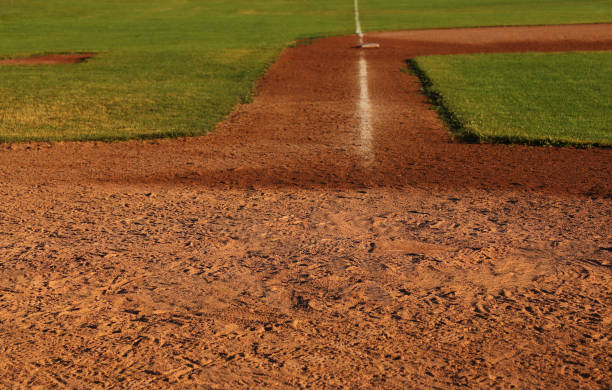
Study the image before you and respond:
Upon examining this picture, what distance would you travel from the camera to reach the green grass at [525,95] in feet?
30.3

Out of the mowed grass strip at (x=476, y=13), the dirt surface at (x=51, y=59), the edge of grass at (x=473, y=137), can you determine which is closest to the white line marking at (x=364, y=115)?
the edge of grass at (x=473, y=137)

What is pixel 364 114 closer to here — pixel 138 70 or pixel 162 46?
pixel 138 70

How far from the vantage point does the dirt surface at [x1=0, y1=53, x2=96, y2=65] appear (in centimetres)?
1830

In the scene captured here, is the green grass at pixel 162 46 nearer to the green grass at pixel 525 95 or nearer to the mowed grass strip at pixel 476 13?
the mowed grass strip at pixel 476 13

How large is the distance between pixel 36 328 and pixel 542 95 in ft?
33.3

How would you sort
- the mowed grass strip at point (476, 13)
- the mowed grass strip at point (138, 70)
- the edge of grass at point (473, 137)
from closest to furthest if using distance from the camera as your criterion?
the edge of grass at point (473, 137) → the mowed grass strip at point (138, 70) → the mowed grass strip at point (476, 13)

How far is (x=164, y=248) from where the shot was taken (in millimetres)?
5449

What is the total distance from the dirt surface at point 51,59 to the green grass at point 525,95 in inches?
372

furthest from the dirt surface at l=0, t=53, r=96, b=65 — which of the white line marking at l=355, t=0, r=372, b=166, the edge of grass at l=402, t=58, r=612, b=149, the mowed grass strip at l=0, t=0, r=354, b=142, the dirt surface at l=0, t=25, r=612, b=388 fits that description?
the edge of grass at l=402, t=58, r=612, b=149

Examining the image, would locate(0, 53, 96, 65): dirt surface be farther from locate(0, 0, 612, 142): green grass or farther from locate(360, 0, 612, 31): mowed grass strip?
locate(360, 0, 612, 31): mowed grass strip

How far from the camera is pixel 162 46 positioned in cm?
2241

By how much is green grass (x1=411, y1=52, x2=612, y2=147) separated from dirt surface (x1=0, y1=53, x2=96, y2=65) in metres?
9.44

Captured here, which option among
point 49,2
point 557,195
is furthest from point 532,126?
point 49,2

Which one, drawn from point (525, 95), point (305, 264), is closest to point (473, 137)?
point (525, 95)
